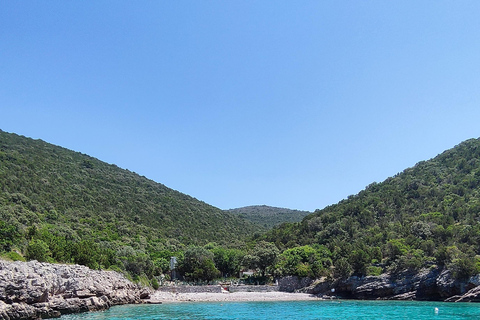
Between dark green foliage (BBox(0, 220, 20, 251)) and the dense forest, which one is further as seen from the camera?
the dense forest

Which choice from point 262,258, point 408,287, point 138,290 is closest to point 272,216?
point 262,258

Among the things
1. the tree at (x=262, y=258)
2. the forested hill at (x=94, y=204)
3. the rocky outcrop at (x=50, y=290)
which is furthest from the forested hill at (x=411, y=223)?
the rocky outcrop at (x=50, y=290)

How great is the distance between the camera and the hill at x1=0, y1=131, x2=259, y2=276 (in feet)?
184

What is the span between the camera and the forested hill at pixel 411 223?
176 ft

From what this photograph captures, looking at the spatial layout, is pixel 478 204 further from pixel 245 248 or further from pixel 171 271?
pixel 171 271

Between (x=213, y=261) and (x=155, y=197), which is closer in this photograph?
(x=213, y=261)

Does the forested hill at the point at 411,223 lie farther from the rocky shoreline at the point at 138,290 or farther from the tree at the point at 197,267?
the tree at the point at 197,267

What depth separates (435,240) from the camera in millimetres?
58312

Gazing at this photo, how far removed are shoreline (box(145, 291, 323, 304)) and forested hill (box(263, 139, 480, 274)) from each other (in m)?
9.75

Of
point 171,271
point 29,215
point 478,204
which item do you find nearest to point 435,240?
point 478,204

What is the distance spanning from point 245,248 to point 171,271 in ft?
75.3

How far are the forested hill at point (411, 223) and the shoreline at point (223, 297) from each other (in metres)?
9.75

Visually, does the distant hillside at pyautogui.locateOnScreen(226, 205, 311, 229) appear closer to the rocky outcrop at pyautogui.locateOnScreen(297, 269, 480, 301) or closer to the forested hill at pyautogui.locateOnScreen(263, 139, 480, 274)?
the forested hill at pyautogui.locateOnScreen(263, 139, 480, 274)

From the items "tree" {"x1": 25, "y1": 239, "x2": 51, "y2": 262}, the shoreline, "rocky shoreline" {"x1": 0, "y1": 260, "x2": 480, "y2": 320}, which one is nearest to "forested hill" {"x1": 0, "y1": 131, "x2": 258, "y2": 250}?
"tree" {"x1": 25, "y1": 239, "x2": 51, "y2": 262}
